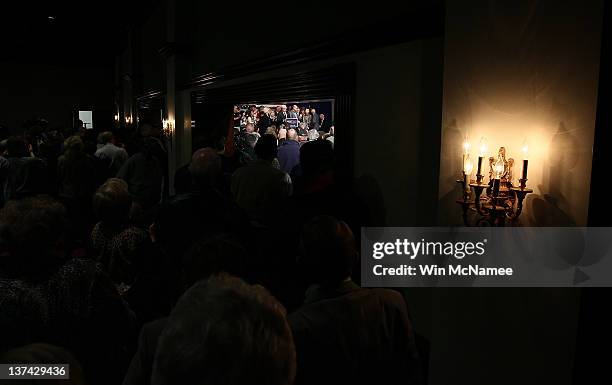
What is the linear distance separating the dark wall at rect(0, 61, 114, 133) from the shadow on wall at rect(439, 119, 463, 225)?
16.7m

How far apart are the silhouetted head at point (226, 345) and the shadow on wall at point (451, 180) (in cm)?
192

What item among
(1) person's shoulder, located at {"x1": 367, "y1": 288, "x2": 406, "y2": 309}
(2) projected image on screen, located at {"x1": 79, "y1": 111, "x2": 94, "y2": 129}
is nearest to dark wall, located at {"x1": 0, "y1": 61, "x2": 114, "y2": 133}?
(2) projected image on screen, located at {"x1": 79, "y1": 111, "x2": 94, "y2": 129}

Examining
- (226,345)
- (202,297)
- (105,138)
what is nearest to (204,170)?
(202,297)

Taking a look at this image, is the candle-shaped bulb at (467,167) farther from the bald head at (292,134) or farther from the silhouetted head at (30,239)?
the bald head at (292,134)

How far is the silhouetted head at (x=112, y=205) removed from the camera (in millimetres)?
2445

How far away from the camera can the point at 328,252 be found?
170 centimetres

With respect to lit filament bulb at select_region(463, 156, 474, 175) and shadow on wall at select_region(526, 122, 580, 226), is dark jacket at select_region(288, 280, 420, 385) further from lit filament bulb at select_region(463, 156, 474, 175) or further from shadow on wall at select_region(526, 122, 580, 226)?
lit filament bulb at select_region(463, 156, 474, 175)

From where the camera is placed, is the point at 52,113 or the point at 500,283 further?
the point at 52,113

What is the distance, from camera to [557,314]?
7.12 feet

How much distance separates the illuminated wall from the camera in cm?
201

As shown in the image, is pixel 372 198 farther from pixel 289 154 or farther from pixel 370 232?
pixel 289 154

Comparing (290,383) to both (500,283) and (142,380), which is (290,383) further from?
(500,283)

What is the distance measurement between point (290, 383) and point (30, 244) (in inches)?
44.0

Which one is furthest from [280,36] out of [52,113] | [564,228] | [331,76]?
[52,113]
